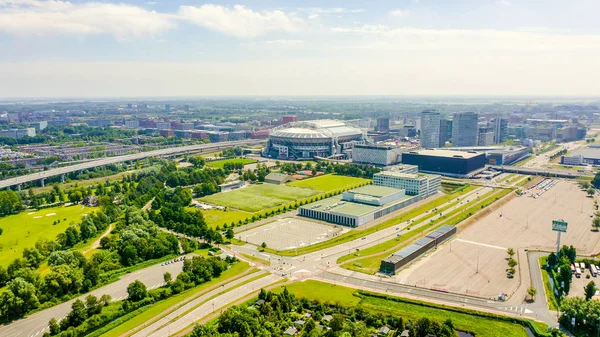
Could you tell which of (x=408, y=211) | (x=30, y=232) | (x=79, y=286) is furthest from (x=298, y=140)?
(x=79, y=286)

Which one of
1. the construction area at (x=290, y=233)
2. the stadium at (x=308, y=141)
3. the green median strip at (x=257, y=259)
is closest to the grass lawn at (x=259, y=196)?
the construction area at (x=290, y=233)

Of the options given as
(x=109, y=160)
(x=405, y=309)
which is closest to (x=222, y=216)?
(x=405, y=309)

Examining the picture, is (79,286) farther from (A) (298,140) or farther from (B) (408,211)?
(A) (298,140)

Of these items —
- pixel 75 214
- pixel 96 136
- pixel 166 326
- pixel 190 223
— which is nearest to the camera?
pixel 166 326

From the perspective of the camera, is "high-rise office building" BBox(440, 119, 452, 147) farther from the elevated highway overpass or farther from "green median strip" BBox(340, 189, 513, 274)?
the elevated highway overpass

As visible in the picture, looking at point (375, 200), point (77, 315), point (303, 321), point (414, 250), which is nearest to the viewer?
point (77, 315)

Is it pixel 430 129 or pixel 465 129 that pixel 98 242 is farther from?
pixel 465 129

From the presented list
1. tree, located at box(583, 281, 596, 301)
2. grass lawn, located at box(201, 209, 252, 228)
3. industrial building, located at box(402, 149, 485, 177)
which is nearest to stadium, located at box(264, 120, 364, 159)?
industrial building, located at box(402, 149, 485, 177)
